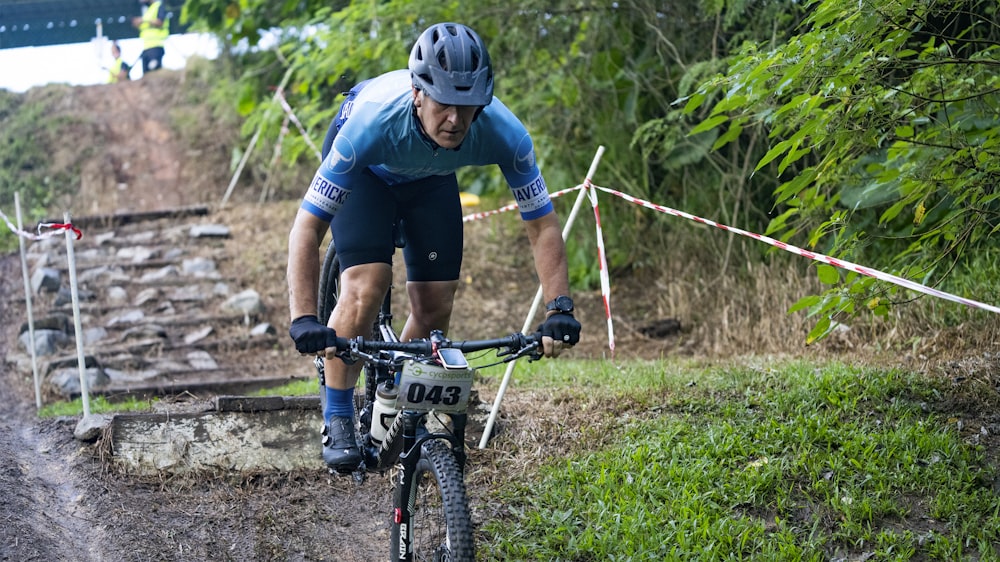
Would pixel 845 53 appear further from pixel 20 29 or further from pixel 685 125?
pixel 20 29

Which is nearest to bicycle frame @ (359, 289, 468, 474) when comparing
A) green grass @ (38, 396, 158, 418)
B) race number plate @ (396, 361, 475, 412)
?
race number plate @ (396, 361, 475, 412)

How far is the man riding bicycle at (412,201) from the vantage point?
12.1 feet

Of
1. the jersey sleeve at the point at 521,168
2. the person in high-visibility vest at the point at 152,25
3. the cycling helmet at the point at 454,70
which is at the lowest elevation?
the jersey sleeve at the point at 521,168

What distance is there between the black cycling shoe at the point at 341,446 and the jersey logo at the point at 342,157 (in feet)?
3.88

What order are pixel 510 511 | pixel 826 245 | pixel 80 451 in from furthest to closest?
1. pixel 826 245
2. pixel 80 451
3. pixel 510 511

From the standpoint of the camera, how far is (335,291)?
5008 millimetres

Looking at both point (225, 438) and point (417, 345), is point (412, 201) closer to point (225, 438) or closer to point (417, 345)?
point (417, 345)

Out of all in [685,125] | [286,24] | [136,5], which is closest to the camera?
[685,125]

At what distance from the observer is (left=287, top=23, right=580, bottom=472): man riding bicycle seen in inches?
145

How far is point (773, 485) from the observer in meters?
4.70

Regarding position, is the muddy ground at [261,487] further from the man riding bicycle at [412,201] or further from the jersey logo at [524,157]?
the jersey logo at [524,157]

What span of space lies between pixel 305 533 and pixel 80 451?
1.62 metres

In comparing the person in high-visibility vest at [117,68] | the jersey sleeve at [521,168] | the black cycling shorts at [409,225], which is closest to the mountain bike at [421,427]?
the black cycling shorts at [409,225]

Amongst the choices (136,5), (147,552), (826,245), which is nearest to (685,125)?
(826,245)
